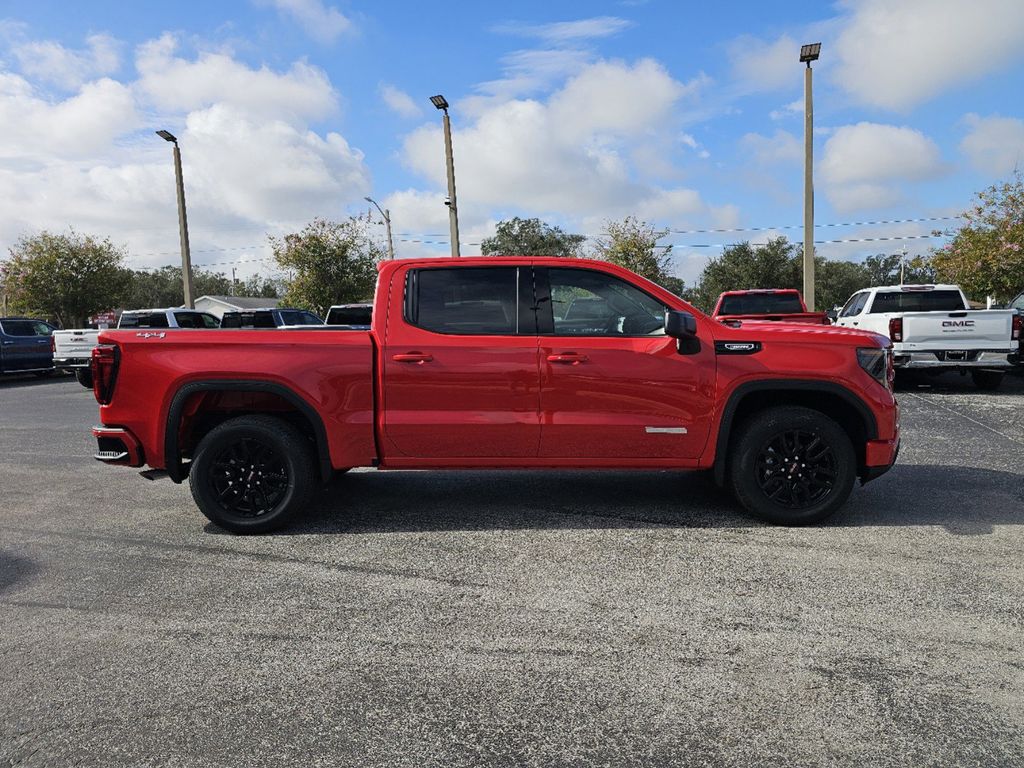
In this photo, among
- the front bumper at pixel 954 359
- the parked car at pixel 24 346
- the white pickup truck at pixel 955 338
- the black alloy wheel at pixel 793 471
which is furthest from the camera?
the parked car at pixel 24 346

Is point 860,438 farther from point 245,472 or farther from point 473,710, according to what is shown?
point 245,472

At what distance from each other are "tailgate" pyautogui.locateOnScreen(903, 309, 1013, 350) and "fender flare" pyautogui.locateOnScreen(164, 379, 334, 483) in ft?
34.1

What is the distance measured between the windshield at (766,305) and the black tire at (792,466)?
9.62 meters

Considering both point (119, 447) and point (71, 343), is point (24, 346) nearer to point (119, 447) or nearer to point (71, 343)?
point (71, 343)

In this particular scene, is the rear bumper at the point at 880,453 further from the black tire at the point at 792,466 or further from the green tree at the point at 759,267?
the green tree at the point at 759,267

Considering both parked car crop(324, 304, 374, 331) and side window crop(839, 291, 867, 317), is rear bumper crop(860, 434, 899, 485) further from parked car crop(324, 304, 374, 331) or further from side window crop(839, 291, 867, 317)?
parked car crop(324, 304, 374, 331)

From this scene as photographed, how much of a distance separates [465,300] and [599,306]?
93cm

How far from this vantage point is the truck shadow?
540 cm

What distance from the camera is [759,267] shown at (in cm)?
5331

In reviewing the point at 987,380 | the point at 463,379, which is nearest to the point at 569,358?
the point at 463,379

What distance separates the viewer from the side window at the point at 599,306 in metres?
5.22

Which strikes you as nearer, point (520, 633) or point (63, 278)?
point (520, 633)

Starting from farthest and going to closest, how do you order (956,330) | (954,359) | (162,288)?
1. (162,288)
2. (954,359)
3. (956,330)

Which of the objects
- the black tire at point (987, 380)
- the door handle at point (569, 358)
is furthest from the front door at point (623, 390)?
the black tire at point (987, 380)
